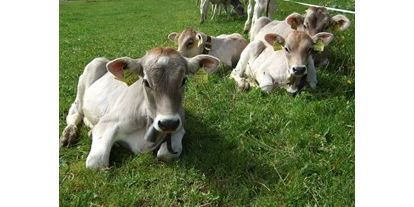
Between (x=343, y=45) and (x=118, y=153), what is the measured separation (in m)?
6.26

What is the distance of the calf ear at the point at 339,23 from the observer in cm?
771

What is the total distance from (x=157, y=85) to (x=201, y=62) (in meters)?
0.80

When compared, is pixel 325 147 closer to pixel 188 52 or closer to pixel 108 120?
pixel 108 120

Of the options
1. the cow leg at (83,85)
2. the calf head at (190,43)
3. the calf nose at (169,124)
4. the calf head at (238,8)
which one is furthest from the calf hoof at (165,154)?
the calf head at (238,8)

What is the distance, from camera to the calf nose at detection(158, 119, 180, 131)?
3.65 m

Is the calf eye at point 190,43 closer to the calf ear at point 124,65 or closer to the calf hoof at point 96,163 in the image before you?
the calf ear at point 124,65

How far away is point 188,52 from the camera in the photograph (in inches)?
324

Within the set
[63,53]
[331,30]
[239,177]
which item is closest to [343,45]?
[331,30]

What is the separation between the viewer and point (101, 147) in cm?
409

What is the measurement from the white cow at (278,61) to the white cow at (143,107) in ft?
7.00

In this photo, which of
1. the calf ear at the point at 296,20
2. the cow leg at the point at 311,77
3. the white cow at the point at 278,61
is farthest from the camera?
the calf ear at the point at 296,20

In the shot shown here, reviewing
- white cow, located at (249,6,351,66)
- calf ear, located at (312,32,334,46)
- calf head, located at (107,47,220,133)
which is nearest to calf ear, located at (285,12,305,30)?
white cow, located at (249,6,351,66)

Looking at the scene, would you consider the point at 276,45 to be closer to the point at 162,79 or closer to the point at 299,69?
the point at 299,69

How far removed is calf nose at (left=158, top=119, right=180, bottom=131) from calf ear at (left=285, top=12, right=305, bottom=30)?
18.0ft
